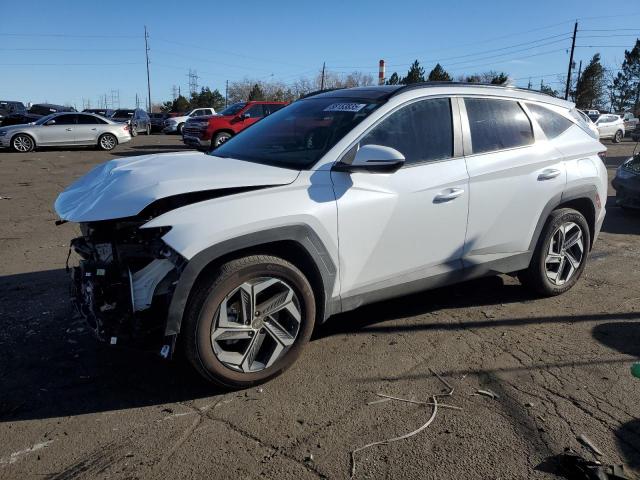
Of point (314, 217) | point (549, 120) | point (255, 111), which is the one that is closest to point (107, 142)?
point (255, 111)

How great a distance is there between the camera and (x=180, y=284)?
2787 mm

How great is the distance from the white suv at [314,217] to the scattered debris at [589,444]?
1.42 metres

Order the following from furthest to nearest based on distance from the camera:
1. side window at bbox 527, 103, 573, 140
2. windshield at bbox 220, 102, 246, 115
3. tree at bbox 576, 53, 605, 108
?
tree at bbox 576, 53, 605, 108 → windshield at bbox 220, 102, 246, 115 → side window at bbox 527, 103, 573, 140

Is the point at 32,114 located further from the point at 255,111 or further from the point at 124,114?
the point at 255,111

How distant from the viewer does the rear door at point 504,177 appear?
→ 13.1 feet

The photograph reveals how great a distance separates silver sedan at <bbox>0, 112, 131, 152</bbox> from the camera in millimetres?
18827

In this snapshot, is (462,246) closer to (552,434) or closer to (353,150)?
(353,150)

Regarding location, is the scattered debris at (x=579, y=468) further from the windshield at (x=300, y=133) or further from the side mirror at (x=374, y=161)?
the windshield at (x=300, y=133)

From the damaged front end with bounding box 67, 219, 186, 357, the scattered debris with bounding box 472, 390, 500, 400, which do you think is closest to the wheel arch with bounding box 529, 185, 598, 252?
the scattered debris with bounding box 472, 390, 500, 400

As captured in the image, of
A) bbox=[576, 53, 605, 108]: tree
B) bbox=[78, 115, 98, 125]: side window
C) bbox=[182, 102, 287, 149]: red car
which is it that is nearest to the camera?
bbox=[182, 102, 287, 149]: red car

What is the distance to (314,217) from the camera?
3.18 meters

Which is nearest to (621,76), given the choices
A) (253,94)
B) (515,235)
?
(253,94)

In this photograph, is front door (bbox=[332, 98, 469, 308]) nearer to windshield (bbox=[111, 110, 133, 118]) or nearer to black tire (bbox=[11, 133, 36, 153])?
black tire (bbox=[11, 133, 36, 153])

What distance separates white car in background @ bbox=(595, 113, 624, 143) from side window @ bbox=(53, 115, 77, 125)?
84.6 ft
